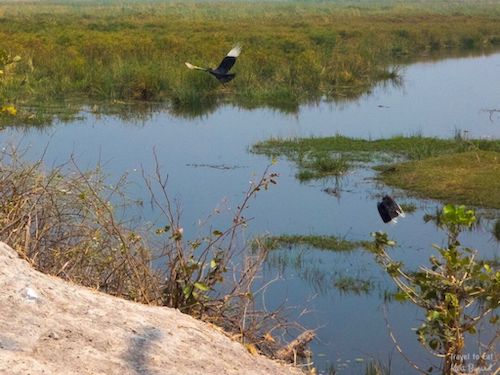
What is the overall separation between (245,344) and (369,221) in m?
5.51

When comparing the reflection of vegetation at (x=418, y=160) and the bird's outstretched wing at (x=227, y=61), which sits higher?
the bird's outstretched wing at (x=227, y=61)

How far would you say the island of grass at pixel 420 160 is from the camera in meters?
11.1

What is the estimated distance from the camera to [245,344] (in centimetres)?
497

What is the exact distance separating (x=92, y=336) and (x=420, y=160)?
9.16 m

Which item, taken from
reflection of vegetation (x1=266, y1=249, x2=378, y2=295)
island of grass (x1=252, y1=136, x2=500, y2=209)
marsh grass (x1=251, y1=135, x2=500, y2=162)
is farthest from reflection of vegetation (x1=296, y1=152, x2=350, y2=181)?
reflection of vegetation (x1=266, y1=249, x2=378, y2=295)

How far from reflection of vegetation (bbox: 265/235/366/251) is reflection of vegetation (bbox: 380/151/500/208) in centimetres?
201

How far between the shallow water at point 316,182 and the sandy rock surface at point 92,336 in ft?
5.57

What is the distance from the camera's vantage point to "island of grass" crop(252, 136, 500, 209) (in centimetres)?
1111

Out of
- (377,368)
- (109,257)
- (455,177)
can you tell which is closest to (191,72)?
(455,177)

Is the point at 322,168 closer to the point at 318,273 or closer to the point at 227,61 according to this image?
the point at 318,273

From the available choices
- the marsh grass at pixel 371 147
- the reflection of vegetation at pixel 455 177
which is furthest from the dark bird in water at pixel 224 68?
the marsh grass at pixel 371 147

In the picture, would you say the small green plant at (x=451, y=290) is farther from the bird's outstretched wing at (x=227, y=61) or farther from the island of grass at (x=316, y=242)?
the island of grass at (x=316, y=242)

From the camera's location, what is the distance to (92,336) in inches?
154

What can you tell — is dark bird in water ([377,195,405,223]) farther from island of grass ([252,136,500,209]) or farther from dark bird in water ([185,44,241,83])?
island of grass ([252,136,500,209])
